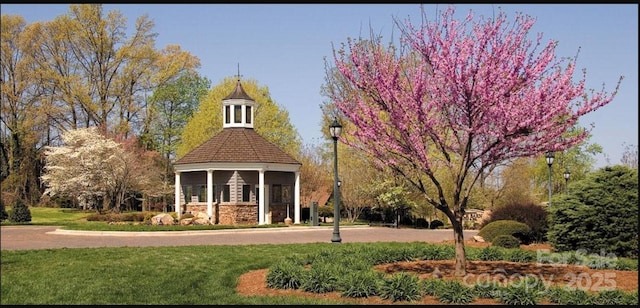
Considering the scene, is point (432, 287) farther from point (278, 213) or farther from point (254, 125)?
point (254, 125)

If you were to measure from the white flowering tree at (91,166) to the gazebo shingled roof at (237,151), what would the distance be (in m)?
4.10

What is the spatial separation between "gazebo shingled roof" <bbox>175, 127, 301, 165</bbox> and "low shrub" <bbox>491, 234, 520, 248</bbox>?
18.9 meters

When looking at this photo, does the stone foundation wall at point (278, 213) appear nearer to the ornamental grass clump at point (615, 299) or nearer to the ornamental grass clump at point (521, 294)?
the ornamental grass clump at point (521, 294)

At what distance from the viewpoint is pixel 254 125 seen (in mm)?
50906

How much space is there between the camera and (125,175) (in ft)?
133

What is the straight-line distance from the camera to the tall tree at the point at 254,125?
164 ft

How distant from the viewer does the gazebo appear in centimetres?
3828

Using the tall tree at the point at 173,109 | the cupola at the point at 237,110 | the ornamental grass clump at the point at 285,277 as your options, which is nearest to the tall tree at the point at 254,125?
the tall tree at the point at 173,109

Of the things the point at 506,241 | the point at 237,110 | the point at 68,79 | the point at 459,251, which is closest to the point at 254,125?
the point at 237,110

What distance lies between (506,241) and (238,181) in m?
20.2

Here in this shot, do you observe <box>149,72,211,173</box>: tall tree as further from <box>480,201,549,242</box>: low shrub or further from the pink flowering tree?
the pink flowering tree

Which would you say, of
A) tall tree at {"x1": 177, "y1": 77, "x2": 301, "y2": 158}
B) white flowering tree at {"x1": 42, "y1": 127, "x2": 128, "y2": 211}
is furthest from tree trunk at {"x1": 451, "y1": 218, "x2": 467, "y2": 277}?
tall tree at {"x1": 177, "y1": 77, "x2": 301, "y2": 158}

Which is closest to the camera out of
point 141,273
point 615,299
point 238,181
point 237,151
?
point 615,299

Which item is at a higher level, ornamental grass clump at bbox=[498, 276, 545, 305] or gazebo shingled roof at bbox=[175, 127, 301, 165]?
gazebo shingled roof at bbox=[175, 127, 301, 165]
